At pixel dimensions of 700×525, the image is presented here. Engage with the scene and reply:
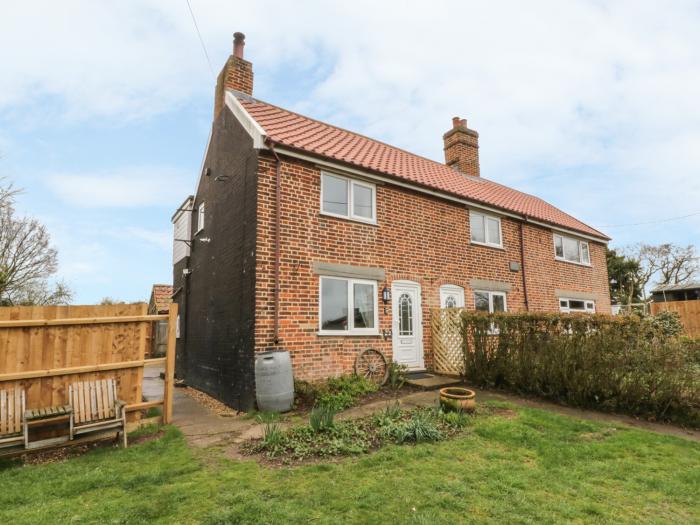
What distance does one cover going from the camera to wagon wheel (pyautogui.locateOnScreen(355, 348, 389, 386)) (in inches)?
373

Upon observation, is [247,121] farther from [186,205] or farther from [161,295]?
[161,295]

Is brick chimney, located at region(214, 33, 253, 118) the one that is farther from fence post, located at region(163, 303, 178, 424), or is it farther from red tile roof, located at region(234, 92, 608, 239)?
fence post, located at region(163, 303, 178, 424)

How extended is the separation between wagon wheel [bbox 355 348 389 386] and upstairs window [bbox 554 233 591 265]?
1032 centimetres

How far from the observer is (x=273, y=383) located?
25.1 feet

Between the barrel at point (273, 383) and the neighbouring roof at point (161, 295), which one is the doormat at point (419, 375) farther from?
the neighbouring roof at point (161, 295)

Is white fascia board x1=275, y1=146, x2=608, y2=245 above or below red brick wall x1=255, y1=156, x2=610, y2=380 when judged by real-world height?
above

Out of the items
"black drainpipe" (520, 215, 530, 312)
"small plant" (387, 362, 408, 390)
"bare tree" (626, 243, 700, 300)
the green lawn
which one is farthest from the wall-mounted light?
"bare tree" (626, 243, 700, 300)

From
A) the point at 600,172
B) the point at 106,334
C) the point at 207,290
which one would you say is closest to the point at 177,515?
the point at 106,334

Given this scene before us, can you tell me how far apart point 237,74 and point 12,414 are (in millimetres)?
10893

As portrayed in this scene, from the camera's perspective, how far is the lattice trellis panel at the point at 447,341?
10.7m

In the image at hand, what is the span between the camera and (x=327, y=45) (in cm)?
984

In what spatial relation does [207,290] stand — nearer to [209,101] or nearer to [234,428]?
[234,428]

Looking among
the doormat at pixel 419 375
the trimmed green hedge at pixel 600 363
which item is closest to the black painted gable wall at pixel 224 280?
the doormat at pixel 419 375

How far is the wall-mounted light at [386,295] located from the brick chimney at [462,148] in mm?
10732
